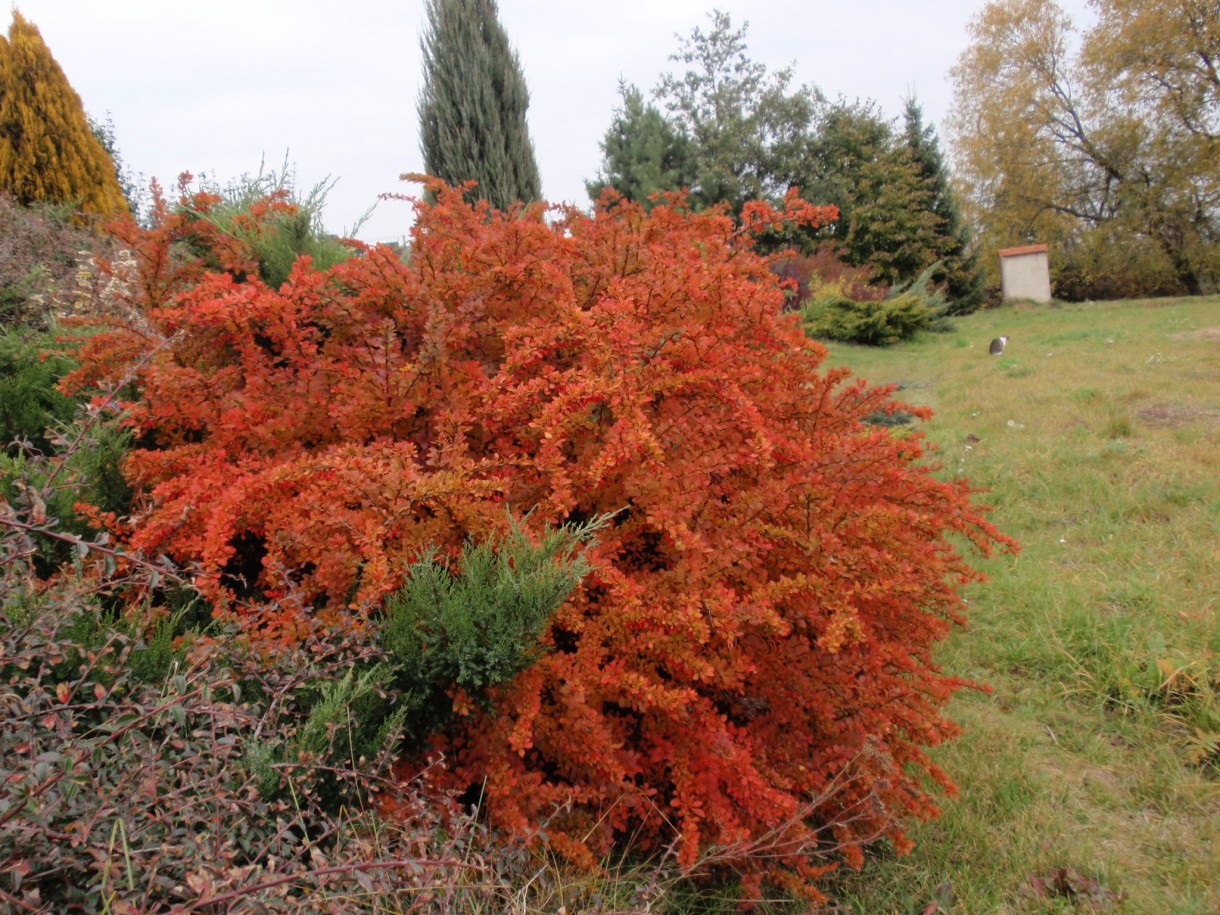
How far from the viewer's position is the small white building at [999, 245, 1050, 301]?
16625mm

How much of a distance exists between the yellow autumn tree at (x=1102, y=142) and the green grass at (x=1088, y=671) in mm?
15501

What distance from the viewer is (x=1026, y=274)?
55.1 feet

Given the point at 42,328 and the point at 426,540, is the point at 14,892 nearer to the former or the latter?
the point at 426,540

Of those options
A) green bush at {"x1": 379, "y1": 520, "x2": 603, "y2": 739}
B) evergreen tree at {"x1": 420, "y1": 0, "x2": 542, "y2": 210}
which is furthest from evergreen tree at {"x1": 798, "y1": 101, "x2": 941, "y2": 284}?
green bush at {"x1": 379, "y1": 520, "x2": 603, "y2": 739}

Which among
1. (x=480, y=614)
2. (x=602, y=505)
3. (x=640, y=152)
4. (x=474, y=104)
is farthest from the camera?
(x=640, y=152)

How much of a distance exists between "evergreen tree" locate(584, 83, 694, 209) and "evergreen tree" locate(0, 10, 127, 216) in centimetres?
1445

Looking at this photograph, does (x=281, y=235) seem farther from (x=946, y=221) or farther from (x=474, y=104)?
(x=946, y=221)

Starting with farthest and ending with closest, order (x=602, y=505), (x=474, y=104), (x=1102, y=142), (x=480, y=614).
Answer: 1. (x=1102, y=142)
2. (x=474, y=104)
3. (x=602, y=505)
4. (x=480, y=614)

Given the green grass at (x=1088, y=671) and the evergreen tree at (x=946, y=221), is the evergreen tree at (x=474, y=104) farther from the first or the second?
the evergreen tree at (x=946, y=221)

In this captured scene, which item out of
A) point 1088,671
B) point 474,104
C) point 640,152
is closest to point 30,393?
point 1088,671

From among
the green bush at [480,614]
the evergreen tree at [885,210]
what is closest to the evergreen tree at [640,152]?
the evergreen tree at [885,210]

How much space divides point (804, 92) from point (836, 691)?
2615 cm

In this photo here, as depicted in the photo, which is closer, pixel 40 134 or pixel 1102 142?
pixel 40 134

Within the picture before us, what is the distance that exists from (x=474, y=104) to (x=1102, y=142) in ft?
56.7
